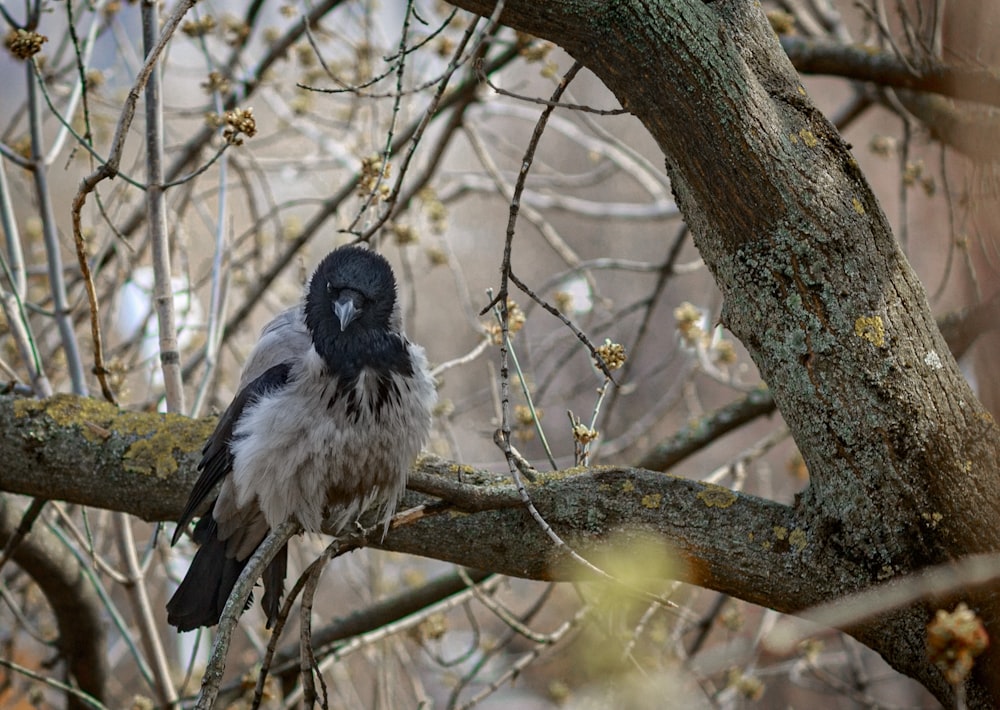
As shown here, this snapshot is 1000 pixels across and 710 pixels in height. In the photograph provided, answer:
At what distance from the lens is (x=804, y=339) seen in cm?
225

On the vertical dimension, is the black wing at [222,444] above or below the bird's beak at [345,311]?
below

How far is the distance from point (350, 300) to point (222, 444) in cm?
56

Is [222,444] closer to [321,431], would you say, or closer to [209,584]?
[321,431]

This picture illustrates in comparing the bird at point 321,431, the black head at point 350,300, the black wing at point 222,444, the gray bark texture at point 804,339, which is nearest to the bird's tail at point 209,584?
the bird at point 321,431

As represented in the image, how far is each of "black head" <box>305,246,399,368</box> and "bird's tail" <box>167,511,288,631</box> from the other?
70 centimetres

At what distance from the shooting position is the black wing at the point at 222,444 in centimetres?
278

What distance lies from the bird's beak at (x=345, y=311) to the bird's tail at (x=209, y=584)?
0.77m

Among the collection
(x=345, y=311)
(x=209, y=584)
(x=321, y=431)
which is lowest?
(x=209, y=584)

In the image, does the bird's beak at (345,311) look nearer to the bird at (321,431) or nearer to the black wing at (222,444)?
the bird at (321,431)

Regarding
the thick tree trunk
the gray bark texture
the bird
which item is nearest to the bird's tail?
the bird

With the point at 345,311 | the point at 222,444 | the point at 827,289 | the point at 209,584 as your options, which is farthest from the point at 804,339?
the point at 209,584

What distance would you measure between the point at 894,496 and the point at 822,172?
2.44 feet

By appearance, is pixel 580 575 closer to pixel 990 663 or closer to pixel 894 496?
pixel 894 496

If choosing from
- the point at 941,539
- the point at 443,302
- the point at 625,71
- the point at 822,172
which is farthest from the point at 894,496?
the point at 443,302
